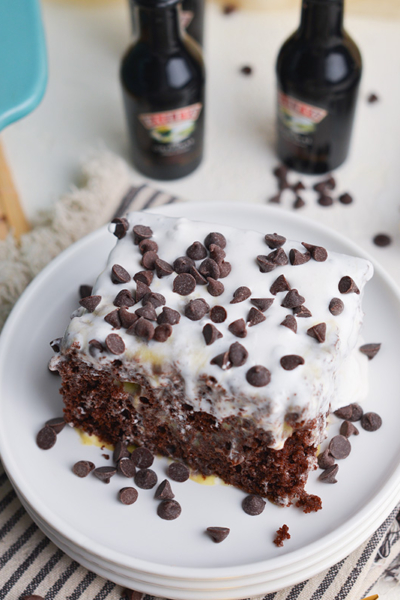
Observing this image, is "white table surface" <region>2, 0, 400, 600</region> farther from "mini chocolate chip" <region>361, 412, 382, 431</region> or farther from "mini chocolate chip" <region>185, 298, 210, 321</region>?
"mini chocolate chip" <region>185, 298, 210, 321</region>

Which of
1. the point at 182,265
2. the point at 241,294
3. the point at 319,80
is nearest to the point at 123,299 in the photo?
the point at 182,265

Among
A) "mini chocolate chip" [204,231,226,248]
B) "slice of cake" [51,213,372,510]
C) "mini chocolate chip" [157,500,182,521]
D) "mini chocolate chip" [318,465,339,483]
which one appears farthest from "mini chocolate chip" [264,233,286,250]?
"mini chocolate chip" [157,500,182,521]

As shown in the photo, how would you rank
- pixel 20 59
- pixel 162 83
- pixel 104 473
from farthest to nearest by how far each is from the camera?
pixel 162 83, pixel 20 59, pixel 104 473

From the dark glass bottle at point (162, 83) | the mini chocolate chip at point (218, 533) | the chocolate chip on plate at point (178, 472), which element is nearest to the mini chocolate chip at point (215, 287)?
the chocolate chip on plate at point (178, 472)

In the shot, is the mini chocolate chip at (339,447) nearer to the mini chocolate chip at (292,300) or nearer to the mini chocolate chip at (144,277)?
the mini chocolate chip at (292,300)

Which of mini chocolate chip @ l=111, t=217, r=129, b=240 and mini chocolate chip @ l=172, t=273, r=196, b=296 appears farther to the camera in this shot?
mini chocolate chip @ l=111, t=217, r=129, b=240

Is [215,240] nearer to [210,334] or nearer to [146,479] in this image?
[210,334]
